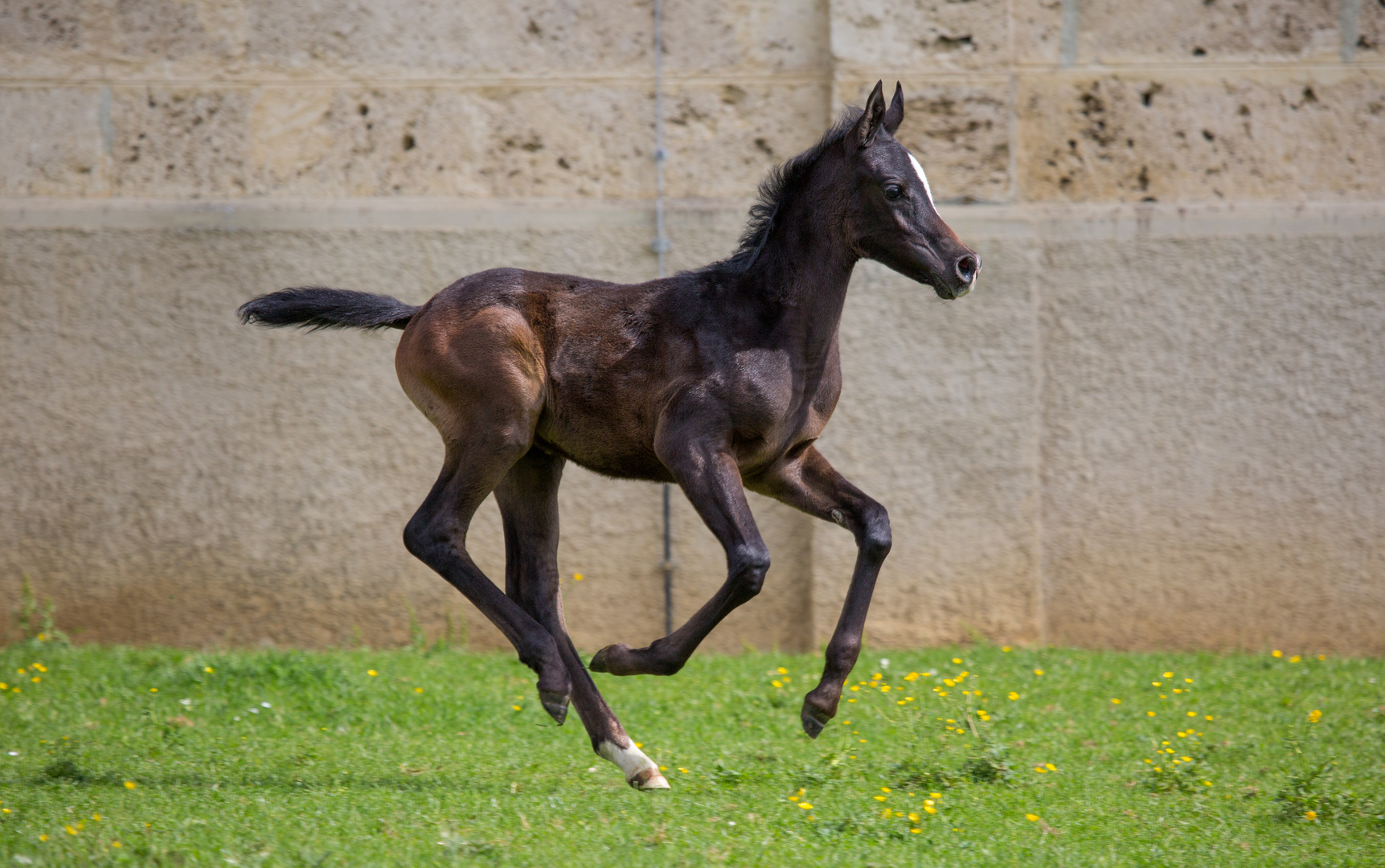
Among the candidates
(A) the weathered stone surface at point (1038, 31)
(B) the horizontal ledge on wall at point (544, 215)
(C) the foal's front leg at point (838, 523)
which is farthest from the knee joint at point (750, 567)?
(A) the weathered stone surface at point (1038, 31)

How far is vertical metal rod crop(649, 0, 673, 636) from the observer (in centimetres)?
730

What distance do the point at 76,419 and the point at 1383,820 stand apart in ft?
22.9

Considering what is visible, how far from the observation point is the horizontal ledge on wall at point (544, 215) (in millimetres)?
7262

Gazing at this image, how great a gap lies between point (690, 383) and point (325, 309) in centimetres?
151

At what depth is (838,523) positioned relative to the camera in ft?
13.8

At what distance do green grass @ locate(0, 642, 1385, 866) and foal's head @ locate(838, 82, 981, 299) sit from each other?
182 cm

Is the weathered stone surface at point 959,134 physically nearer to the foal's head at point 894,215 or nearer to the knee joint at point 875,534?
the foal's head at point 894,215

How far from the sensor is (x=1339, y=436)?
23.8 ft

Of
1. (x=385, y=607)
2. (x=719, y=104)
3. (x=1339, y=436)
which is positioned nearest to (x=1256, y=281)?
(x=1339, y=436)

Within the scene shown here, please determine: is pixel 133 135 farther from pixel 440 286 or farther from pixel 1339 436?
pixel 1339 436

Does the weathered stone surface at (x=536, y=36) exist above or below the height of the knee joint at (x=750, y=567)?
above

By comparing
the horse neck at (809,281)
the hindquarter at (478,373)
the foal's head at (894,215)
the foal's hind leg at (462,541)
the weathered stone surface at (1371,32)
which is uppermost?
the weathered stone surface at (1371,32)

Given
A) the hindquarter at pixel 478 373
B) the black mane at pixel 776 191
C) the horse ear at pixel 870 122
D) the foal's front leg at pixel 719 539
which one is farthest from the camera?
the black mane at pixel 776 191

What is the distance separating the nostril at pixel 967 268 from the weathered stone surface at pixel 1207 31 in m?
4.22
